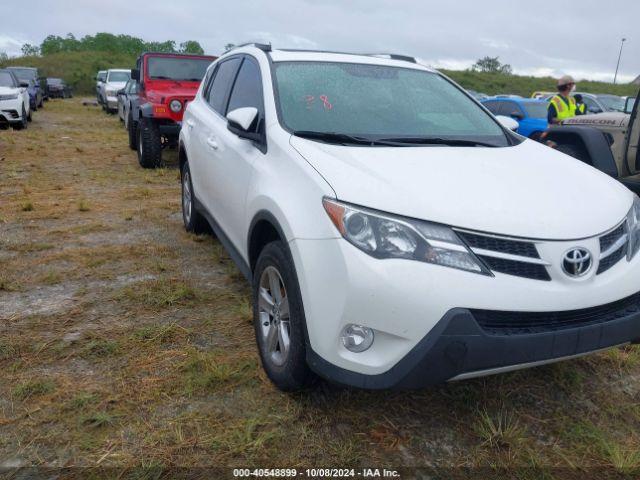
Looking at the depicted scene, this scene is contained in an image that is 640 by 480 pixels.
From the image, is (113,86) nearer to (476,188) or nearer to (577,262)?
(476,188)

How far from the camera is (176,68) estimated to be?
32.1ft

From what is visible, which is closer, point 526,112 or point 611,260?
point 611,260

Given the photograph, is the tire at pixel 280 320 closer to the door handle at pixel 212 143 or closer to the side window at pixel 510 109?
the door handle at pixel 212 143

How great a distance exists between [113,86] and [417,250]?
2075 cm

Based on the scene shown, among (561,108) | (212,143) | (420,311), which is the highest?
(561,108)

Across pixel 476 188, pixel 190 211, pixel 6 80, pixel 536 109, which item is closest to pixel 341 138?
pixel 476 188

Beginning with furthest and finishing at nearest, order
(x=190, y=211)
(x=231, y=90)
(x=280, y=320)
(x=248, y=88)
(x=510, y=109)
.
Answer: (x=510, y=109) < (x=190, y=211) < (x=231, y=90) < (x=248, y=88) < (x=280, y=320)

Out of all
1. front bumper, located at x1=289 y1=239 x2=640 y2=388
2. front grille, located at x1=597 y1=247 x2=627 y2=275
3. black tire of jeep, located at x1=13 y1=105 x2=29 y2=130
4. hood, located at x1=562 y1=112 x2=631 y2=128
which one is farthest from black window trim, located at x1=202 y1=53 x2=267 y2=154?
black tire of jeep, located at x1=13 y1=105 x2=29 y2=130

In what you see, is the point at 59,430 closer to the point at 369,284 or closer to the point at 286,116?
the point at 369,284

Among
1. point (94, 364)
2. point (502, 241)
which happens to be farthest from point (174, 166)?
point (502, 241)

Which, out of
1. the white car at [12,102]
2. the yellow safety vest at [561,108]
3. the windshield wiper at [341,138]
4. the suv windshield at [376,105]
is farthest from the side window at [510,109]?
the white car at [12,102]

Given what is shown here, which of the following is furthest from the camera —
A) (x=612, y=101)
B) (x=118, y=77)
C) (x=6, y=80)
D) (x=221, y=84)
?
(x=118, y=77)

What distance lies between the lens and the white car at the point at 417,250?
80.4 inches

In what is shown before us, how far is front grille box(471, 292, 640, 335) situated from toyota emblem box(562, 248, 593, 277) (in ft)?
0.50
